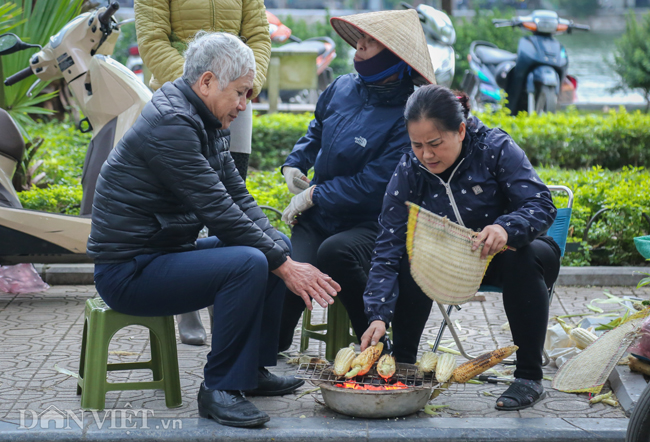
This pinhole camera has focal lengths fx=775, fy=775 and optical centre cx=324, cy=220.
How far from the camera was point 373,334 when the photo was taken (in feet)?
10.3

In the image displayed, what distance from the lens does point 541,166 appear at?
7906 millimetres

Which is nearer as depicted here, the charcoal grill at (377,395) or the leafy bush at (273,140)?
the charcoal grill at (377,395)

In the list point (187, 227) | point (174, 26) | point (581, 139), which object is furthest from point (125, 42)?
point (187, 227)

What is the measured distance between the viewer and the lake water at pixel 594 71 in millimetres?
20516

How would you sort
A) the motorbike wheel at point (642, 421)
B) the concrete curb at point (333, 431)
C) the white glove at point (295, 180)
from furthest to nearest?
the white glove at point (295, 180), the concrete curb at point (333, 431), the motorbike wheel at point (642, 421)

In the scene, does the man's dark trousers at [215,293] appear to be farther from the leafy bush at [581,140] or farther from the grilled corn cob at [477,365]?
the leafy bush at [581,140]

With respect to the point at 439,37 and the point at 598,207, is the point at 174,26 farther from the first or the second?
the point at 439,37

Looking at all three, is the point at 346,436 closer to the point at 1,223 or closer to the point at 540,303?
the point at 540,303

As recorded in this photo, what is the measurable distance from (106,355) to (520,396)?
1.72 metres

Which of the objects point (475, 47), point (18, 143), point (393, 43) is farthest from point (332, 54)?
point (393, 43)

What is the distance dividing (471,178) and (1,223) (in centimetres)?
293

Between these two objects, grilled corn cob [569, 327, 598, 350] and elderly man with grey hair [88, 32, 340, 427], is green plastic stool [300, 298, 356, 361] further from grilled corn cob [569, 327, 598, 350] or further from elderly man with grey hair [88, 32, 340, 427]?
grilled corn cob [569, 327, 598, 350]

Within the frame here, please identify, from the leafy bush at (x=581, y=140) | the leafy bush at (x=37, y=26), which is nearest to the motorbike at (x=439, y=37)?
the leafy bush at (x=581, y=140)

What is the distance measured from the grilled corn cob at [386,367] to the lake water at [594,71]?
51.1 feet
